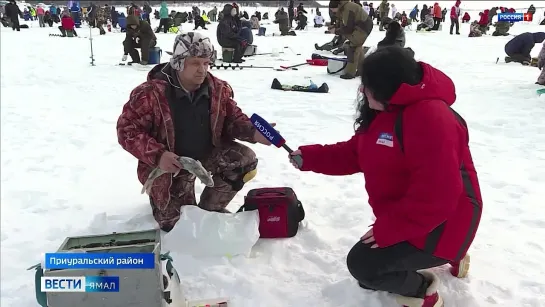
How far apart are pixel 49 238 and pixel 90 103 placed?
13.4 feet

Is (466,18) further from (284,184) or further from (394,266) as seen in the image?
(394,266)

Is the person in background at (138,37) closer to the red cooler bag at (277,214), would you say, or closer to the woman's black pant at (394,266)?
the red cooler bag at (277,214)

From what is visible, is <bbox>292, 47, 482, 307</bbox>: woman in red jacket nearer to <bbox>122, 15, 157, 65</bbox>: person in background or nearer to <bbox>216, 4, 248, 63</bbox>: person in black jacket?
<bbox>216, 4, 248, 63</bbox>: person in black jacket

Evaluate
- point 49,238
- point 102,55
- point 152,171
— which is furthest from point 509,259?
point 102,55

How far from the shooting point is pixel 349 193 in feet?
11.3

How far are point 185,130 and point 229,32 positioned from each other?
25.8 ft

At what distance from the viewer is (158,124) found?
8.87 feet

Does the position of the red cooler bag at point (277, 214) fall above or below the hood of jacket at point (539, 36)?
below

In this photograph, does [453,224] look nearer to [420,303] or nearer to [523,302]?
[420,303]

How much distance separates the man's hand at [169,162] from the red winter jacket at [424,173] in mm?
1001

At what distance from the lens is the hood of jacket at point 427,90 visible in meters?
1.71

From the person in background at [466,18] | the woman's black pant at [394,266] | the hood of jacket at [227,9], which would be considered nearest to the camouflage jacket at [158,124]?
the woman's black pant at [394,266]

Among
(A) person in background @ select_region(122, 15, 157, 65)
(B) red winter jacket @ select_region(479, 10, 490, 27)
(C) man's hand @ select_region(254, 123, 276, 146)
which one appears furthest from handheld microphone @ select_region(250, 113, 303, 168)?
(B) red winter jacket @ select_region(479, 10, 490, 27)

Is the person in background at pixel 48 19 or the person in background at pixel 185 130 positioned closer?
the person in background at pixel 185 130
